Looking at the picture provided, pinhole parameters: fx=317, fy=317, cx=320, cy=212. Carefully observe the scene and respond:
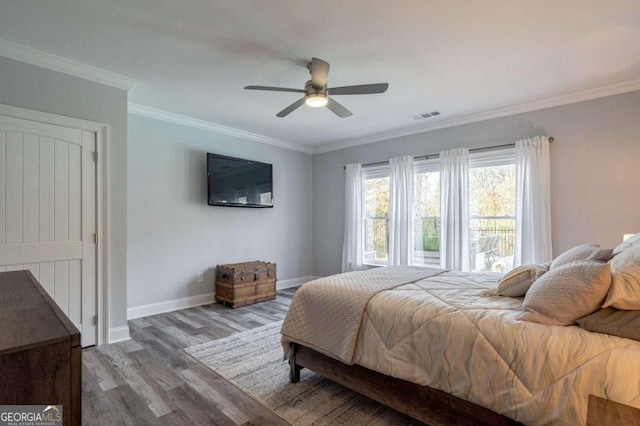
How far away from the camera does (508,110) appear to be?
155 inches

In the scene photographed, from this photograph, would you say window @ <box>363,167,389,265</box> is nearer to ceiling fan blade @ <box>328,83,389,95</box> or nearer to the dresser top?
ceiling fan blade @ <box>328,83,389,95</box>

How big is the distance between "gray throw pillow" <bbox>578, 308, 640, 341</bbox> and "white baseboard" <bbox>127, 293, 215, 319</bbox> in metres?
4.27

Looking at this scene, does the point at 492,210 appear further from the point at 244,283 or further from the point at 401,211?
the point at 244,283

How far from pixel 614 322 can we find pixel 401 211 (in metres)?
3.55

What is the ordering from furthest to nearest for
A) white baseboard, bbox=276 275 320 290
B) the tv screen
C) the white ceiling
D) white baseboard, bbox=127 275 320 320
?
white baseboard, bbox=276 275 320 290
the tv screen
white baseboard, bbox=127 275 320 320
the white ceiling

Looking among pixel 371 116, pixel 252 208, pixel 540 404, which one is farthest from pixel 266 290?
pixel 540 404

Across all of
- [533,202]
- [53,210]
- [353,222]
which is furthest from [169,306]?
[533,202]

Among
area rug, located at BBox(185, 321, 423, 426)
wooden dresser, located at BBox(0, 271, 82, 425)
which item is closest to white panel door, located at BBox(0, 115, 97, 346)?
area rug, located at BBox(185, 321, 423, 426)

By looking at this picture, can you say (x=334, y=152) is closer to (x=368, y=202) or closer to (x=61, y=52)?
(x=368, y=202)

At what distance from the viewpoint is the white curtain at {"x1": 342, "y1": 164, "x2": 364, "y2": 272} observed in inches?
212

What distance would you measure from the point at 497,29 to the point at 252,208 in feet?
13.1

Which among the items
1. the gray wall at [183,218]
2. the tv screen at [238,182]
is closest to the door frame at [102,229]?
the gray wall at [183,218]

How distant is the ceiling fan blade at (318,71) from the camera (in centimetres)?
266

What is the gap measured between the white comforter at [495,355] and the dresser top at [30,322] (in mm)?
1541
